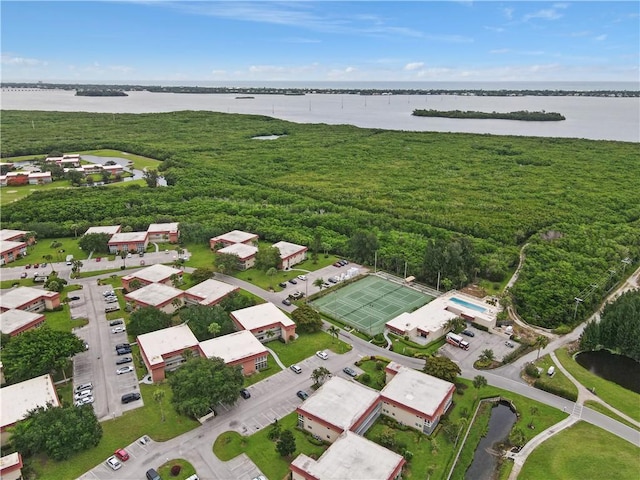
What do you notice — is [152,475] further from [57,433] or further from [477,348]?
[477,348]

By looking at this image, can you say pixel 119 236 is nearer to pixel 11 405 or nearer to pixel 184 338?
pixel 184 338

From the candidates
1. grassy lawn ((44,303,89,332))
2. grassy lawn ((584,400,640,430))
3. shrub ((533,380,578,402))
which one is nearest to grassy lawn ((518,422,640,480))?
grassy lawn ((584,400,640,430))

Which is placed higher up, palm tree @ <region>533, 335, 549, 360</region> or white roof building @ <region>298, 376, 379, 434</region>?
white roof building @ <region>298, 376, 379, 434</region>

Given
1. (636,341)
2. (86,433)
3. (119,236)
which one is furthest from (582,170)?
(86,433)

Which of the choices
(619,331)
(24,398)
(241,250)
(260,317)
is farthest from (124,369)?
(619,331)

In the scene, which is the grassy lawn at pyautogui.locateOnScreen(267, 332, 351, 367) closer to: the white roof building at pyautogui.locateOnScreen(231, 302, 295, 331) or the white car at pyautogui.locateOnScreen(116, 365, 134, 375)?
the white roof building at pyautogui.locateOnScreen(231, 302, 295, 331)

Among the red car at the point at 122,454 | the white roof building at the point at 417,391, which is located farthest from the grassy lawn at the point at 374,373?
the red car at the point at 122,454
